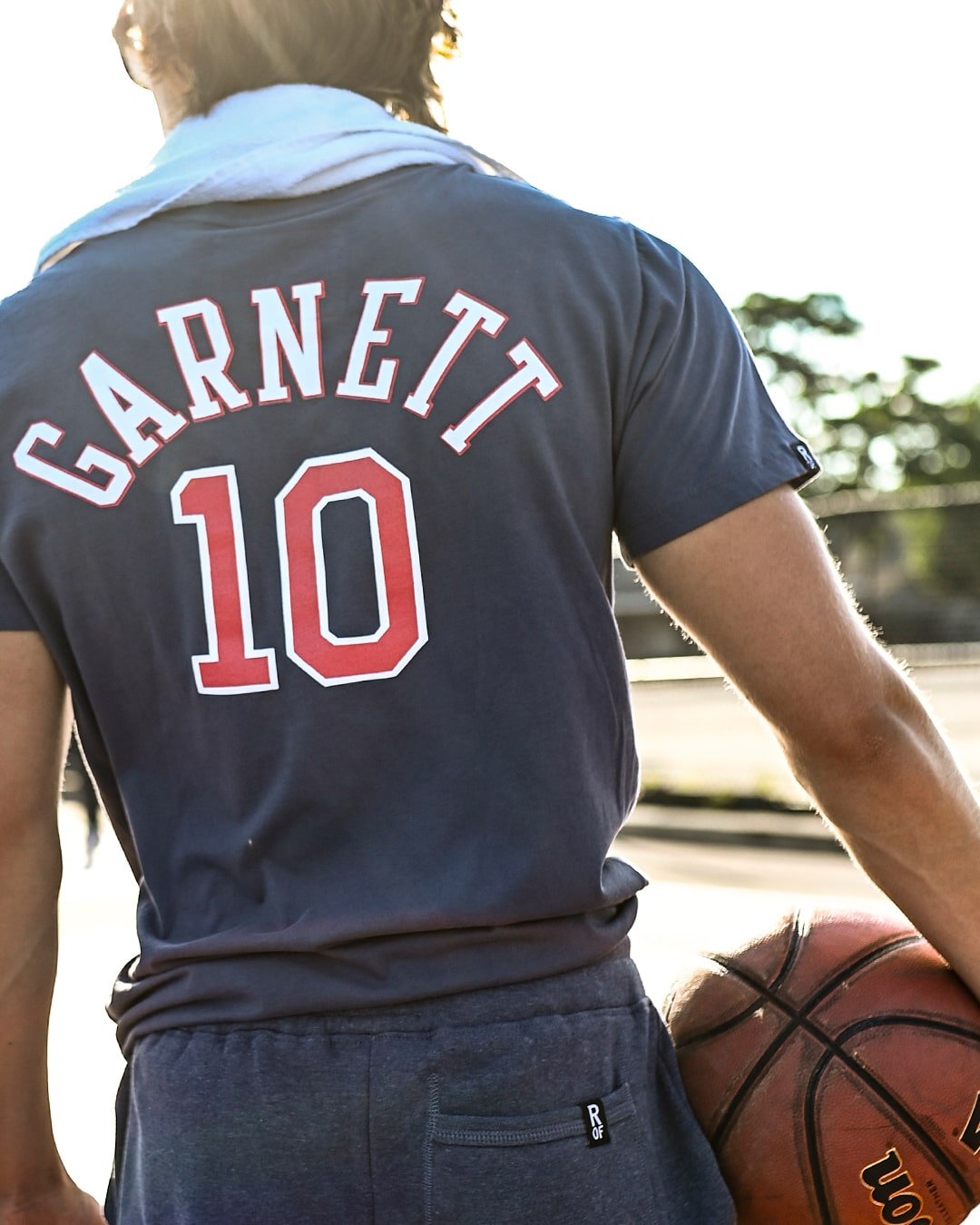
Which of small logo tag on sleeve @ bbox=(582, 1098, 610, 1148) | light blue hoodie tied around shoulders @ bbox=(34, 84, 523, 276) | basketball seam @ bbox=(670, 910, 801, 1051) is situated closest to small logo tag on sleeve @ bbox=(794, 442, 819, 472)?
light blue hoodie tied around shoulders @ bbox=(34, 84, 523, 276)

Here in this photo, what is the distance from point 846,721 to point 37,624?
2.95 ft

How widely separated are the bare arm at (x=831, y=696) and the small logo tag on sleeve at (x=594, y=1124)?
423 millimetres

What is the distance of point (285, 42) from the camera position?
5.85 feet

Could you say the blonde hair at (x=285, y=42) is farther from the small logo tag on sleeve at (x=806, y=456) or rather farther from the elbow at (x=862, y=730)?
the elbow at (x=862, y=730)

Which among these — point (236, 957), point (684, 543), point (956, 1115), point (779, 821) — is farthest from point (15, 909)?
point (779, 821)

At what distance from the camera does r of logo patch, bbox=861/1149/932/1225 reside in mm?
1793

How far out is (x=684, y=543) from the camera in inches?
65.6

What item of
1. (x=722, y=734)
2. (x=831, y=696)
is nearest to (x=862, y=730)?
(x=831, y=696)

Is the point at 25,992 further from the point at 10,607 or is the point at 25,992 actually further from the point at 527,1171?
the point at 527,1171

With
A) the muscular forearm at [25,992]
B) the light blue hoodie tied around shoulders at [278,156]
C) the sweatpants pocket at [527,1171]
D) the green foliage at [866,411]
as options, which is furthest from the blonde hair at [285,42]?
the green foliage at [866,411]

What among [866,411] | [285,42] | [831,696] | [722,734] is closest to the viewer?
[831,696]

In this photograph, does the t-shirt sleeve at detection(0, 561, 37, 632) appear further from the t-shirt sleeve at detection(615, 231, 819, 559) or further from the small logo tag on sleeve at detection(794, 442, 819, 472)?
the small logo tag on sleeve at detection(794, 442, 819, 472)

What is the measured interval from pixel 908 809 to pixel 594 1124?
485 millimetres

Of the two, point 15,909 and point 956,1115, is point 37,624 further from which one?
point 956,1115
